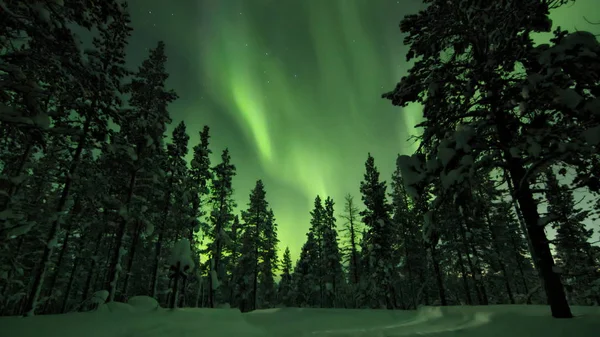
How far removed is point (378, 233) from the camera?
24047 millimetres

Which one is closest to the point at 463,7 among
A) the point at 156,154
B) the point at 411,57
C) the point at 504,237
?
the point at 411,57

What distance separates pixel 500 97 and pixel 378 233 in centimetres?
1977

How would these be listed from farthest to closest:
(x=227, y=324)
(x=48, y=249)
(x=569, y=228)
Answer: (x=48, y=249)
(x=227, y=324)
(x=569, y=228)

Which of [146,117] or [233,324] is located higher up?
[146,117]

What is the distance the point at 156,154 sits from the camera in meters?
16.4

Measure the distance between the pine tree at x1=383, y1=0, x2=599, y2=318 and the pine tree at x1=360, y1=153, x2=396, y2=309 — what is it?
18.1 m

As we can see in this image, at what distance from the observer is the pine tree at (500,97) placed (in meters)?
4.62

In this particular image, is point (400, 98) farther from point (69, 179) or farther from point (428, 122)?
point (69, 179)

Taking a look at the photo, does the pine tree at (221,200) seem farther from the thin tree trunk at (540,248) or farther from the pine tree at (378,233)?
the thin tree trunk at (540,248)

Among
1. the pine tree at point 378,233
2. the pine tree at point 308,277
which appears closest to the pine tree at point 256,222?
the pine tree at point 308,277

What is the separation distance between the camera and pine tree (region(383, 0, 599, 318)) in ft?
15.1

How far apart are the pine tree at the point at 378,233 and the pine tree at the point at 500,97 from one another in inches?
712

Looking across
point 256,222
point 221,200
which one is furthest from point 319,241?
point 221,200

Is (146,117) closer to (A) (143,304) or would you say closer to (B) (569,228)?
(A) (143,304)
